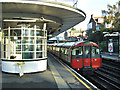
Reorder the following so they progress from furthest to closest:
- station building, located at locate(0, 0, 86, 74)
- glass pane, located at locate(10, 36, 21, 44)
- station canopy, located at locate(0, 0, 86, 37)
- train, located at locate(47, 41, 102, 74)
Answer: train, located at locate(47, 41, 102, 74)
glass pane, located at locate(10, 36, 21, 44)
station building, located at locate(0, 0, 86, 74)
station canopy, located at locate(0, 0, 86, 37)

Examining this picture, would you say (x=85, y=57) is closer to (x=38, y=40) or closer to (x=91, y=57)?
(x=91, y=57)

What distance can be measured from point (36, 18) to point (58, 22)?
6.24ft

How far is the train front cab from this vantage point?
1138 cm

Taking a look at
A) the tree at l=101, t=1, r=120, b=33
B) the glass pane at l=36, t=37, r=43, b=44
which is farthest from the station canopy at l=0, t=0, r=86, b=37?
the tree at l=101, t=1, r=120, b=33

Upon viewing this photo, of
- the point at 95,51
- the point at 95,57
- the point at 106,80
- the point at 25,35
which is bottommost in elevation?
the point at 106,80

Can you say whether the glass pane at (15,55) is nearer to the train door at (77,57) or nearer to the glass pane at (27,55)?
the glass pane at (27,55)

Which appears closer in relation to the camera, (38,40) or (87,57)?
(38,40)

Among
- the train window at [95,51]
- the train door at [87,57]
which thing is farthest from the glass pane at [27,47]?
the train window at [95,51]

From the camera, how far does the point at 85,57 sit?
11453mm

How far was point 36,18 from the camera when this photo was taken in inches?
358

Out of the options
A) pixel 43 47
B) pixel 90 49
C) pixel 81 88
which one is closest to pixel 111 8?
pixel 90 49

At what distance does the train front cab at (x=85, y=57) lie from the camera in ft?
37.3

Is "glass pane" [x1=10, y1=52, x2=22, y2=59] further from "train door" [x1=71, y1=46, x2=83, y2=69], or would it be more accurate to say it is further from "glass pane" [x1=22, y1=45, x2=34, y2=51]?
"train door" [x1=71, y1=46, x2=83, y2=69]

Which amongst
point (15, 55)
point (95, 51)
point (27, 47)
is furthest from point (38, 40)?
point (95, 51)
